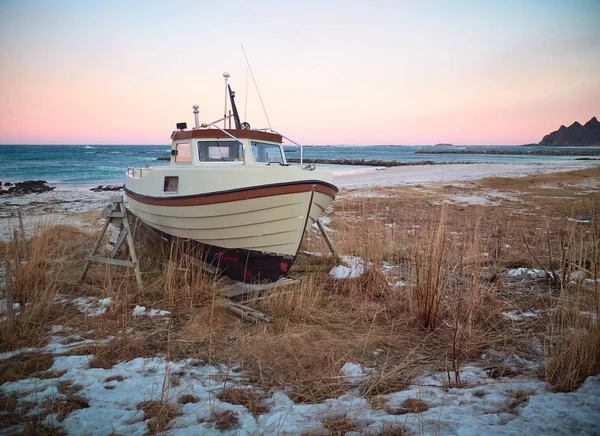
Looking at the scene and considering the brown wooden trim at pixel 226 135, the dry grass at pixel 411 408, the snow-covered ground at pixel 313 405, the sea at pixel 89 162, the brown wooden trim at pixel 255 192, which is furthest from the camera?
the sea at pixel 89 162

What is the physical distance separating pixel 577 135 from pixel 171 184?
186m

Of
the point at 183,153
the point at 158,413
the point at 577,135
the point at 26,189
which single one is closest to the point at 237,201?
the point at 183,153

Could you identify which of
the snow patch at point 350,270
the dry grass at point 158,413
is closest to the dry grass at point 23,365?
the dry grass at point 158,413

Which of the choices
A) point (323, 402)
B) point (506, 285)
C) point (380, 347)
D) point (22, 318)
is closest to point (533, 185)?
point (506, 285)

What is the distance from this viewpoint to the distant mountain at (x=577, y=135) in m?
146

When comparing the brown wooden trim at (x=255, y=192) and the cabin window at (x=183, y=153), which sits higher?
the cabin window at (x=183, y=153)

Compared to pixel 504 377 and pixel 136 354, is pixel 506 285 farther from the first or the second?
pixel 136 354

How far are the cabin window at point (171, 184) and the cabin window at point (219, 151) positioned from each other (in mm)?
699

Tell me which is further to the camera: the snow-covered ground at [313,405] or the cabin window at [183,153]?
the cabin window at [183,153]

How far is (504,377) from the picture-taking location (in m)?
3.27

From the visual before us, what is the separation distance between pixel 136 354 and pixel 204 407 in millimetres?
1273

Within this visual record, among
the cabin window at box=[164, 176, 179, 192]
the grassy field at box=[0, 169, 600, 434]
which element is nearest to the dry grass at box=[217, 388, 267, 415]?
the grassy field at box=[0, 169, 600, 434]

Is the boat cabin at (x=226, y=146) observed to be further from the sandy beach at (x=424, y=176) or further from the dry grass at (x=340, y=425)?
the sandy beach at (x=424, y=176)

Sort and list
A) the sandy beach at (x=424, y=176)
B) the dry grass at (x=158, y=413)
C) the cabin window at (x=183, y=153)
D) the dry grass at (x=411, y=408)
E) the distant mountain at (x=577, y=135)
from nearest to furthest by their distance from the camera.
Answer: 1. the dry grass at (x=158, y=413)
2. the dry grass at (x=411, y=408)
3. the cabin window at (x=183, y=153)
4. the sandy beach at (x=424, y=176)
5. the distant mountain at (x=577, y=135)
